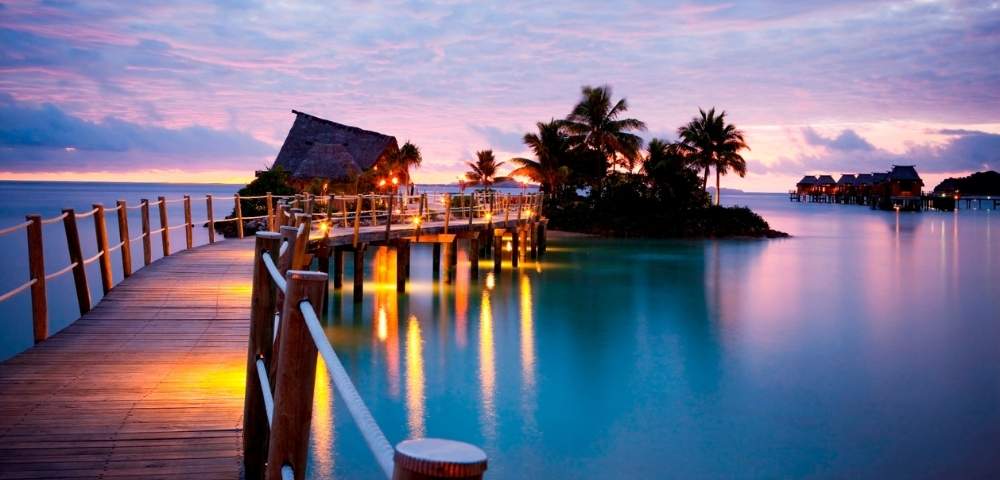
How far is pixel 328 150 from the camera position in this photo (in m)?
43.9

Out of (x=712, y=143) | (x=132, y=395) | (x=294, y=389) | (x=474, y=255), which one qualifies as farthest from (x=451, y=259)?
Result: (x=712, y=143)

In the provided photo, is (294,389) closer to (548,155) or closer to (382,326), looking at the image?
(382,326)

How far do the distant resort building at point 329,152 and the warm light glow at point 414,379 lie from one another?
24471 millimetres

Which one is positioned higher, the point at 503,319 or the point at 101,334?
the point at 101,334

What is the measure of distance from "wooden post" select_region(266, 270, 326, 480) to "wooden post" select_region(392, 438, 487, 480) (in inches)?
51.4

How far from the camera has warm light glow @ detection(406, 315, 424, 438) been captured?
39.1 ft

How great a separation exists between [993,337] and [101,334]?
60.3ft

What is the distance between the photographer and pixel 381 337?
17125 millimetres

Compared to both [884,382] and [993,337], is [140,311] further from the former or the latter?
[993,337]

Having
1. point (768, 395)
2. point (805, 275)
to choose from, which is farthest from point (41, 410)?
point (805, 275)

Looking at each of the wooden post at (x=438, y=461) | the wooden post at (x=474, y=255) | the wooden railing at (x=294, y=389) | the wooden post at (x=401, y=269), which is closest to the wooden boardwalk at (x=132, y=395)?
the wooden railing at (x=294, y=389)

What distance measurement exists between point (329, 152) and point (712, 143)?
21162 mm

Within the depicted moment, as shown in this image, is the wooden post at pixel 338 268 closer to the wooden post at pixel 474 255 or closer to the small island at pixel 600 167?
the wooden post at pixel 474 255

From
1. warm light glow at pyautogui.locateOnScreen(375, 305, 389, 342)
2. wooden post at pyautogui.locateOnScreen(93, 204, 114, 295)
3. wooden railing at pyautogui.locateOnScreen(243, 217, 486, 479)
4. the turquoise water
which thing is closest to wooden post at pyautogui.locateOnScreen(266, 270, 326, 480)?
wooden railing at pyautogui.locateOnScreen(243, 217, 486, 479)
